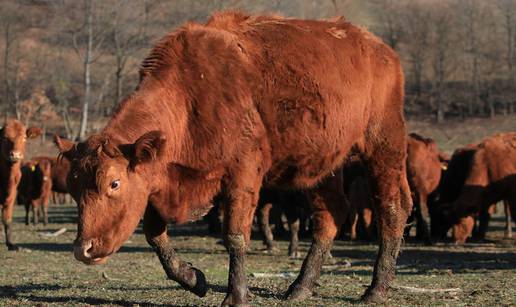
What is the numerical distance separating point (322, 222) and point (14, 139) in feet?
40.1

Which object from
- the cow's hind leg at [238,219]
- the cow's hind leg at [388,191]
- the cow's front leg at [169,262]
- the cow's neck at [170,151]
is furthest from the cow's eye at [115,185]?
the cow's hind leg at [388,191]

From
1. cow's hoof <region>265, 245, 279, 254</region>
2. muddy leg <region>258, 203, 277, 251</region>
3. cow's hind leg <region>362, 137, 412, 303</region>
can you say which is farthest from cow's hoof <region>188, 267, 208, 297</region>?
muddy leg <region>258, 203, 277, 251</region>

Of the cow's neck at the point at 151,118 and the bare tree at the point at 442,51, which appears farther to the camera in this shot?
the bare tree at the point at 442,51

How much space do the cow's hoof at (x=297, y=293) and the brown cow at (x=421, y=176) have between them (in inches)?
510

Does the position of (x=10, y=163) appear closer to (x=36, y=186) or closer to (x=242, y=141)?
(x=242, y=141)

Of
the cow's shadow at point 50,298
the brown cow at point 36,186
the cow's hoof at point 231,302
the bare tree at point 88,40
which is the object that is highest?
the bare tree at point 88,40

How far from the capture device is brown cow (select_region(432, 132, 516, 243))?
20.5 meters

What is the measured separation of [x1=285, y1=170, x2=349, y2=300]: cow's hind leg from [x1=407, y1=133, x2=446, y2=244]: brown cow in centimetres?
1218

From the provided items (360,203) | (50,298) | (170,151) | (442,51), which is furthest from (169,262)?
(442,51)

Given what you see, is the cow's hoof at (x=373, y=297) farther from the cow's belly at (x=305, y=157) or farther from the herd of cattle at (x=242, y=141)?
the cow's belly at (x=305, y=157)

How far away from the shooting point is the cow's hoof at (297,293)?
8273 mm

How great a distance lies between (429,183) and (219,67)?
16047 mm

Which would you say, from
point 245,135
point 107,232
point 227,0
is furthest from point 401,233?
point 227,0

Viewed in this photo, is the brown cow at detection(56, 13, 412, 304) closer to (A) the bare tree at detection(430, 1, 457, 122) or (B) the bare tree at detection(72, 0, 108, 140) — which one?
(B) the bare tree at detection(72, 0, 108, 140)
